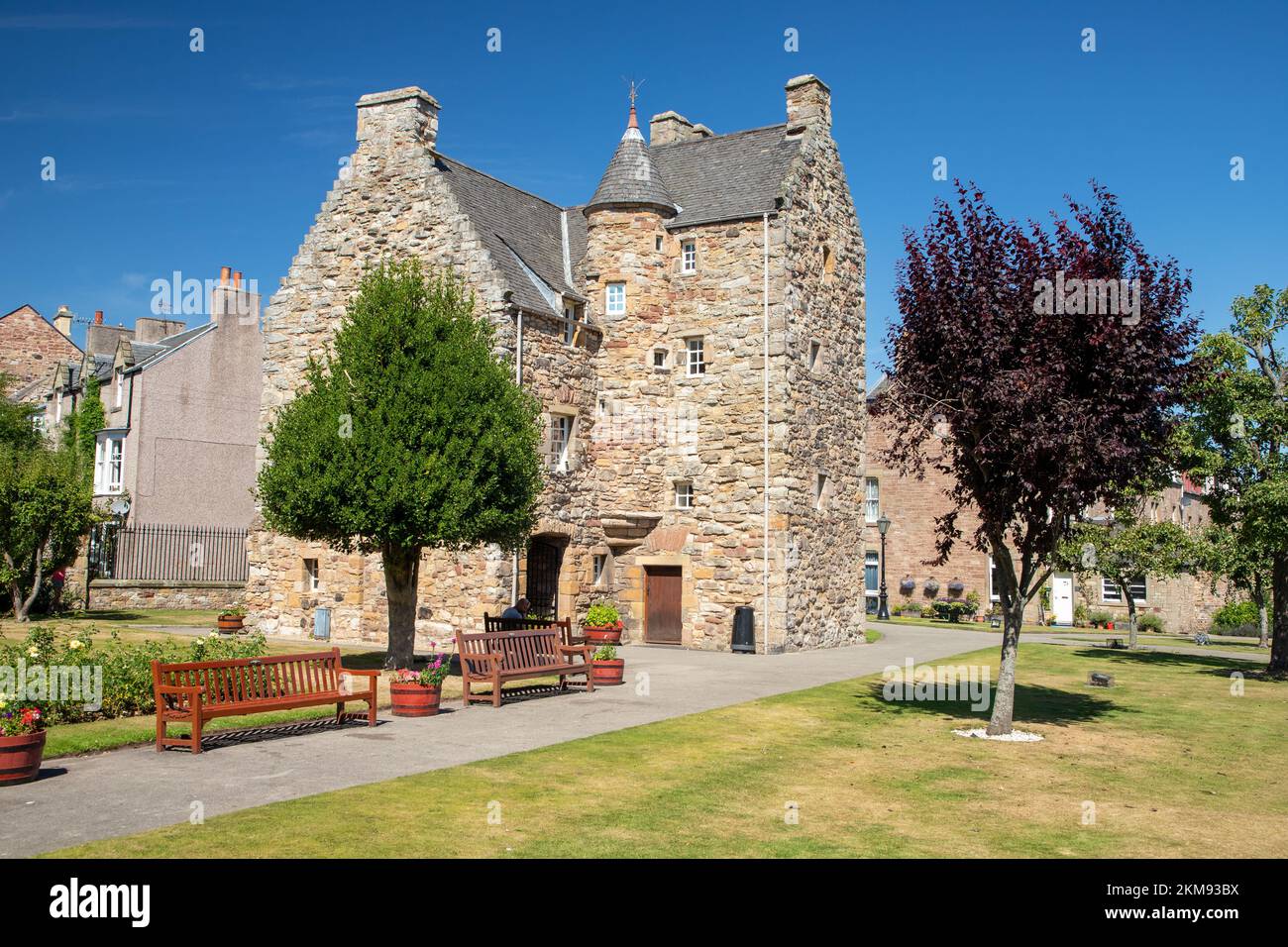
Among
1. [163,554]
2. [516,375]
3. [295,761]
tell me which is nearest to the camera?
[295,761]

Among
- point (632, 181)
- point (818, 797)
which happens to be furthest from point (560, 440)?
point (818, 797)

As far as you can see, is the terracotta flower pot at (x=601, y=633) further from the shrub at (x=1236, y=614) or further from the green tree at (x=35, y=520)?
the shrub at (x=1236, y=614)

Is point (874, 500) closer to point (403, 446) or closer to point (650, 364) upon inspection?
point (650, 364)

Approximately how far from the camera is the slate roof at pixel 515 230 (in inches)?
1013

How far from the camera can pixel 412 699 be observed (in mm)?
14258

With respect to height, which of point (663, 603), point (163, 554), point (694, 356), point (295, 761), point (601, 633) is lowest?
point (295, 761)

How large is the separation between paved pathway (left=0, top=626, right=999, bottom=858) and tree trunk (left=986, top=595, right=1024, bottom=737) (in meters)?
4.21

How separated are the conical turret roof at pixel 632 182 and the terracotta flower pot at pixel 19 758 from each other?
69.3ft

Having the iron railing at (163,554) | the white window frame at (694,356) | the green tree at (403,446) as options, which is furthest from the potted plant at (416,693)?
the iron railing at (163,554)

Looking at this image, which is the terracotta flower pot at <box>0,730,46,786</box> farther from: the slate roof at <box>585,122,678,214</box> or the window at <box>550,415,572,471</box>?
the slate roof at <box>585,122,678,214</box>

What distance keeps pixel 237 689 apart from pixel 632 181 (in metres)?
19.6

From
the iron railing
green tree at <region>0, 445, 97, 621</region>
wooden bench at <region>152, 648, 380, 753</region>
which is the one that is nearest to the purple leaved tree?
wooden bench at <region>152, 648, 380, 753</region>
